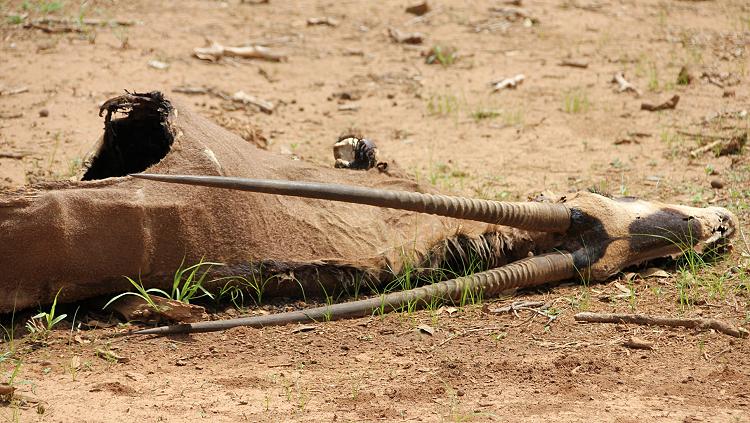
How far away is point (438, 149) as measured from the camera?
607cm

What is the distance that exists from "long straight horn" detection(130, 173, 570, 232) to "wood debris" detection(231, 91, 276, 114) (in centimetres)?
293

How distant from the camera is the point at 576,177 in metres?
5.52

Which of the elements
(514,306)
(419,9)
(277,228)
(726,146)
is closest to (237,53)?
(419,9)

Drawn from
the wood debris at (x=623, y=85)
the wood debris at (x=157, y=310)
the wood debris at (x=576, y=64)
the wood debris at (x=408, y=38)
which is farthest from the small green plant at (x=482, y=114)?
the wood debris at (x=157, y=310)

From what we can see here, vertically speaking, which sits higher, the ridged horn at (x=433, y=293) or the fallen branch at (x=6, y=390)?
the fallen branch at (x=6, y=390)

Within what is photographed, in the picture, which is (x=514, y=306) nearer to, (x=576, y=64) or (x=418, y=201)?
(x=418, y=201)

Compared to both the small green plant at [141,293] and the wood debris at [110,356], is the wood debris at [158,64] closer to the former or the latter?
the small green plant at [141,293]

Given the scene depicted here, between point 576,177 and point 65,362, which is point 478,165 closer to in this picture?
point 576,177

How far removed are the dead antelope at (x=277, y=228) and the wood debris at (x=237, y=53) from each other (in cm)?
327

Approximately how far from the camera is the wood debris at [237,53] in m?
7.36

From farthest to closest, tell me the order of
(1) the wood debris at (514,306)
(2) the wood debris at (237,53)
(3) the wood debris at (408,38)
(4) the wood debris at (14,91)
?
(3) the wood debris at (408,38)
(2) the wood debris at (237,53)
(4) the wood debris at (14,91)
(1) the wood debris at (514,306)

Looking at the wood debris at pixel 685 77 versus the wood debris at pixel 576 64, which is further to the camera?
the wood debris at pixel 576 64

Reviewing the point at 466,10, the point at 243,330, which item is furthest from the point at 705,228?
the point at 466,10

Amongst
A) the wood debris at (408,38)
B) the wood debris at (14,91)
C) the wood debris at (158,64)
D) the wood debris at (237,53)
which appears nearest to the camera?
the wood debris at (14,91)
